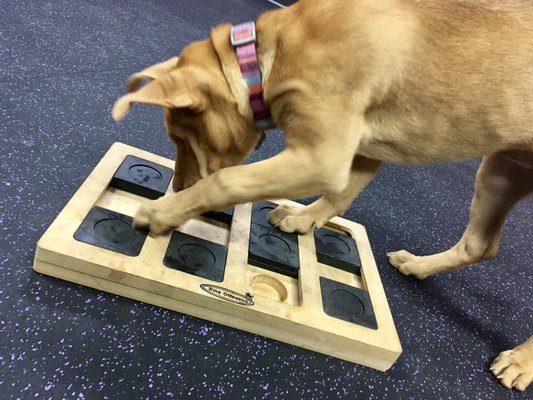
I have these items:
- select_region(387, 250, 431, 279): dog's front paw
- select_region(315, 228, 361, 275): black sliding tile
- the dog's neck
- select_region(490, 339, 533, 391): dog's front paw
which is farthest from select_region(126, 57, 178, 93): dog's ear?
select_region(490, 339, 533, 391): dog's front paw

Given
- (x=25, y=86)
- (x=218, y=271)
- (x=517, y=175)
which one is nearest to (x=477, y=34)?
(x=517, y=175)

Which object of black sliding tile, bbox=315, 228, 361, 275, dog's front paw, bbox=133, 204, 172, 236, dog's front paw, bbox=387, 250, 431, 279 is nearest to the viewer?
dog's front paw, bbox=133, 204, 172, 236

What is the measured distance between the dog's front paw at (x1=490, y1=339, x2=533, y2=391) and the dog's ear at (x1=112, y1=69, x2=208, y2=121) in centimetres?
130

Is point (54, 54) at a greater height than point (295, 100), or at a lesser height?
lesser

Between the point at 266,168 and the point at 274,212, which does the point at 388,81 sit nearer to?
the point at 266,168

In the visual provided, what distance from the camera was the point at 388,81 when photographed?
4.20 feet

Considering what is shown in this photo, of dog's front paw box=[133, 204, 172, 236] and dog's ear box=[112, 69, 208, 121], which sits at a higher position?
dog's ear box=[112, 69, 208, 121]

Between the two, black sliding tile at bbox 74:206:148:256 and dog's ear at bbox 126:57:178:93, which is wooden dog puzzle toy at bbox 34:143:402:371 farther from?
→ dog's ear at bbox 126:57:178:93

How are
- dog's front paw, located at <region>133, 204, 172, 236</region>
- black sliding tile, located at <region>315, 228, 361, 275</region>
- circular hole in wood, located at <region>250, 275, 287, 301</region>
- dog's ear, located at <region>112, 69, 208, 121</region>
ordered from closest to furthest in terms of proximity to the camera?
1. dog's ear, located at <region>112, 69, 208, 121</region>
2. dog's front paw, located at <region>133, 204, 172, 236</region>
3. circular hole in wood, located at <region>250, 275, 287, 301</region>
4. black sliding tile, located at <region>315, 228, 361, 275</region>

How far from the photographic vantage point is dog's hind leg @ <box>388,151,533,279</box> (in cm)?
169

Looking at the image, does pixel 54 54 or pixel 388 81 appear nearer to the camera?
pixel 388 81

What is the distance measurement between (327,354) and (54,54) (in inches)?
75.2

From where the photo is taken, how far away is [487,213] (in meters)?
1.74

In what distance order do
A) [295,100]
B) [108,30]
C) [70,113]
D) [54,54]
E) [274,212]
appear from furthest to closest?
[108,30], [54,54], [70,113], [274,212], [295,100]
